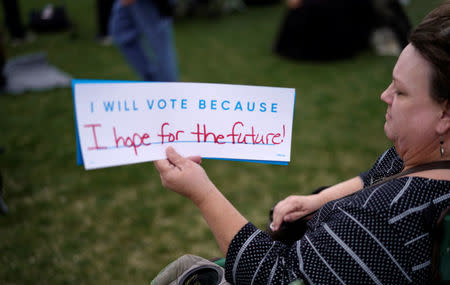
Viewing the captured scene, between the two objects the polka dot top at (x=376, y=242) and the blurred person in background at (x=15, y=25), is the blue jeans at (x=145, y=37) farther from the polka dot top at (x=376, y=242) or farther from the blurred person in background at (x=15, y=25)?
the blurred person in background at (x=15, y=25)

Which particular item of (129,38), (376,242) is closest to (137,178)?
(129,38)

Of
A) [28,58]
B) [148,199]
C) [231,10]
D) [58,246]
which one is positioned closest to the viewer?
[58,246]

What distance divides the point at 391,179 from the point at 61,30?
25.2 ft

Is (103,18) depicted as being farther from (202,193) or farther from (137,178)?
(202,193)

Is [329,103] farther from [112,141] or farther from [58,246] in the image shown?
[112,141]

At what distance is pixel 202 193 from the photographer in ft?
3.54

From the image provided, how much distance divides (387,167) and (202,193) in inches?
22.9

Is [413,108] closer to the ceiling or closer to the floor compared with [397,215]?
closer to the ceiling

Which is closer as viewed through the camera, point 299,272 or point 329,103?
point 299,272

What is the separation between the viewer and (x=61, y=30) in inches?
293

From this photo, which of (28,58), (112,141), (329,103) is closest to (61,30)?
(28,58)

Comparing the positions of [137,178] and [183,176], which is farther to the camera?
[137,178]

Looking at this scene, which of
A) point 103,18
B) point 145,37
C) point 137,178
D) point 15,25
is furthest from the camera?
point 15,25

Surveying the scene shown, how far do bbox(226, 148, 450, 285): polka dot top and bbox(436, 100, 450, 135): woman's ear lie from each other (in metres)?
0.12
